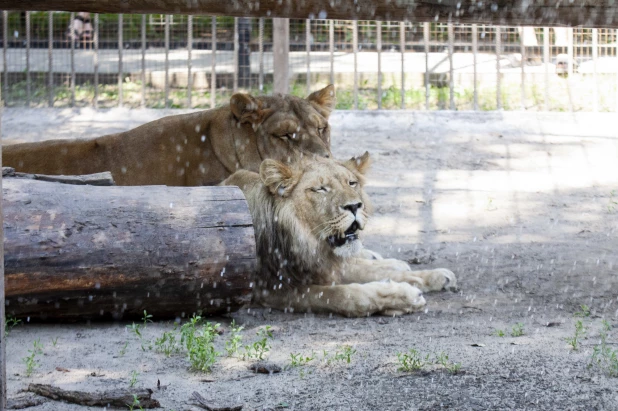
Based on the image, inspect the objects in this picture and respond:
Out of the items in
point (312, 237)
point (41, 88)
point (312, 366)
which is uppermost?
point (41, 88)

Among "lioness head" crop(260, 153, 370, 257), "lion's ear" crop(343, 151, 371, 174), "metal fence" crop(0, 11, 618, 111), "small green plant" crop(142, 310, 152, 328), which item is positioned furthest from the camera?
"metal fence" crop(0, 11, 618, 111)

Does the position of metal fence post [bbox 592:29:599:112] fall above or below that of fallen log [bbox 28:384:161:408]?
above

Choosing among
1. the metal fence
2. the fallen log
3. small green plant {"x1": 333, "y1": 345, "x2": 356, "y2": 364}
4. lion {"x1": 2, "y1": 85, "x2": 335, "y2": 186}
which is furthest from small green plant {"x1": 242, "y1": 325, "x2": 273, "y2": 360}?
the metal fence

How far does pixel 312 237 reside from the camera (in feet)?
16.5

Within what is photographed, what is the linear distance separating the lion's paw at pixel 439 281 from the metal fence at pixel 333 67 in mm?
5487

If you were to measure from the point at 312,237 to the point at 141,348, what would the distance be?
51.0 inches

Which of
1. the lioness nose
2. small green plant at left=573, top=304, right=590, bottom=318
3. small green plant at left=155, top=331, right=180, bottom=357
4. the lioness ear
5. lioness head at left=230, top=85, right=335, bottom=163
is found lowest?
Answer: small green plant at left=573, top=304, right=590, bottom=318

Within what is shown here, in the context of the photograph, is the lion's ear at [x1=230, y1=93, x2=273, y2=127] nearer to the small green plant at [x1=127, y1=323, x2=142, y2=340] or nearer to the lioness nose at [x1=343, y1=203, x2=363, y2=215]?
the lioness nose at [x1=343, y1=203, x2=363, y2=215]

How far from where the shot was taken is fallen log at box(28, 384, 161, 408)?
330 cm

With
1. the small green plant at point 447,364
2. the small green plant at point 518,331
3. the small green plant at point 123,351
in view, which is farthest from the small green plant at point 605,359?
the small green plant at point 123,351

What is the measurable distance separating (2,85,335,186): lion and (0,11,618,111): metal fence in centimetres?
458

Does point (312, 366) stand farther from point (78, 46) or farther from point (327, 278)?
point (78, 46)

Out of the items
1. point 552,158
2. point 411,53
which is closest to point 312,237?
point 552,158

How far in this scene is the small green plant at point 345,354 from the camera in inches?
152
